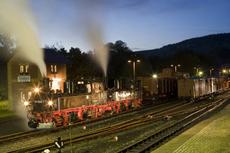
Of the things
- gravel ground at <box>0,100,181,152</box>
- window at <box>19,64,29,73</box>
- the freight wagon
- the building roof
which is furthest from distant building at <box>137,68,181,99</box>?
gravel ground at <box>0,100,181,152</box>

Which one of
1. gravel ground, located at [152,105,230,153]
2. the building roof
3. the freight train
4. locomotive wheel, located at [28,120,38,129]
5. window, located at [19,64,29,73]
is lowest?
gravel ground, located at [152,105,230,153]

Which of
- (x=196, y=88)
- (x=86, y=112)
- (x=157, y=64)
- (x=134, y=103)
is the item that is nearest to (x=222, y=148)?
(x=86, y=112)

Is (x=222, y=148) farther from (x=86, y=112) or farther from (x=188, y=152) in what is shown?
(x=86, y=112)

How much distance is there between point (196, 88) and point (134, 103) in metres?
13.2

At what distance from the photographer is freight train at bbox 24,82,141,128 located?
2870cm

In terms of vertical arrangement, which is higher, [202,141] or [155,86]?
[155,86]

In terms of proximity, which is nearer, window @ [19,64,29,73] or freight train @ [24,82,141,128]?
freight train @ [24,82,141,128]

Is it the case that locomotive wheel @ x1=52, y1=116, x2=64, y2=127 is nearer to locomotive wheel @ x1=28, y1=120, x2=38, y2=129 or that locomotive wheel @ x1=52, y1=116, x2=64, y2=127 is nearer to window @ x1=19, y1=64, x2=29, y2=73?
locomotive wheel @ x1=28, y1=120, x2=38, y2=129

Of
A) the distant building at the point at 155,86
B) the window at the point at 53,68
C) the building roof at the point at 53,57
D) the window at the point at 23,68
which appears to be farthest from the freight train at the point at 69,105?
the building roof at the point at 53,57

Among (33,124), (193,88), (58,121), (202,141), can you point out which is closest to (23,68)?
(193,88)

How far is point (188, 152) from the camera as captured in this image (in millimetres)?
16625

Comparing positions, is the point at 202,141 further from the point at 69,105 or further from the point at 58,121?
the point at 69,105

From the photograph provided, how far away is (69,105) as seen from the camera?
3112cm

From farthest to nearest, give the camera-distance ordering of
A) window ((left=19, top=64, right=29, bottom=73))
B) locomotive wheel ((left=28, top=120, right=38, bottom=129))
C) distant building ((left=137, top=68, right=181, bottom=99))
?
window ((left=19, top=64, right=29, bottom=73)), distant building ((left=137, top=68, right=181, bottom=99)), locomotive wheel ((left=28, top=120, right=38, bottom=129))
